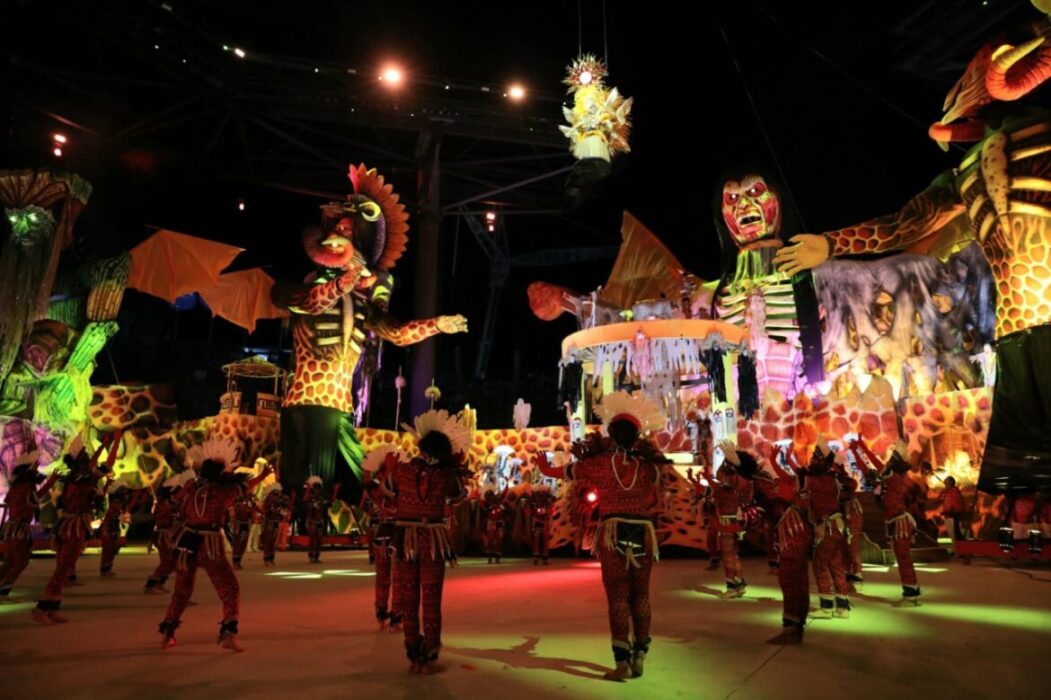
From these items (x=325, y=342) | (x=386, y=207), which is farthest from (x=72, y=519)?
(x=386, y=207)

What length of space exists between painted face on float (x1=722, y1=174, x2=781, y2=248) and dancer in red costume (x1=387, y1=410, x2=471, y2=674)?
48.0 ft

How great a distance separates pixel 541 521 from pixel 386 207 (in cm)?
792

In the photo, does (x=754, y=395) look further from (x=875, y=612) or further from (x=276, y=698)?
(x=276, y=698)

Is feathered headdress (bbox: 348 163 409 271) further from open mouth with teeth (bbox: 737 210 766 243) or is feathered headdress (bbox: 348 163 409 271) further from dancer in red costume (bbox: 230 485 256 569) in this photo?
open mouth with teeth (bbox: 737 210 766 243)

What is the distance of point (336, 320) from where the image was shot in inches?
608

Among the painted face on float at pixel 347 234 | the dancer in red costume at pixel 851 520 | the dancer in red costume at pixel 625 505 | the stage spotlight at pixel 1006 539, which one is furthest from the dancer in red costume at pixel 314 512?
the stage spotlight at pixel 1006 539

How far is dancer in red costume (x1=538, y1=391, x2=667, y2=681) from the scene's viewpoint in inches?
169

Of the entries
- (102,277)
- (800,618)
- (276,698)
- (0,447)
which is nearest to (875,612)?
(800,618)

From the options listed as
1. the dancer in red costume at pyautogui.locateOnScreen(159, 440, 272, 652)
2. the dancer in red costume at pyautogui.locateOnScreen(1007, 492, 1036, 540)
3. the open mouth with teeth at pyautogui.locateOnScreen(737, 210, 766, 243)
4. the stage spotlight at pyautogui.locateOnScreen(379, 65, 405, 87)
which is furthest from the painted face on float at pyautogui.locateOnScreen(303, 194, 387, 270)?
the dancer in red costume at pyautogui.locateOnScreen(1007, 492, 1036, 540)

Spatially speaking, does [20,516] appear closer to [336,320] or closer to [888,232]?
[336,320]

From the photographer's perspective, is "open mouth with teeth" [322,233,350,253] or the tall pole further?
the tall pole

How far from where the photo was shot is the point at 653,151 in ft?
70.5

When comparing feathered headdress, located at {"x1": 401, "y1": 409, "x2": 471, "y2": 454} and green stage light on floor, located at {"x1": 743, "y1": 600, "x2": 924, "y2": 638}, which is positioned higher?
feathered headdress, located at {"x1": 401, "y1": 409, "x2": 471, "y2": 454}

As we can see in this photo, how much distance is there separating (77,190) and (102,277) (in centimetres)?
→ 201
